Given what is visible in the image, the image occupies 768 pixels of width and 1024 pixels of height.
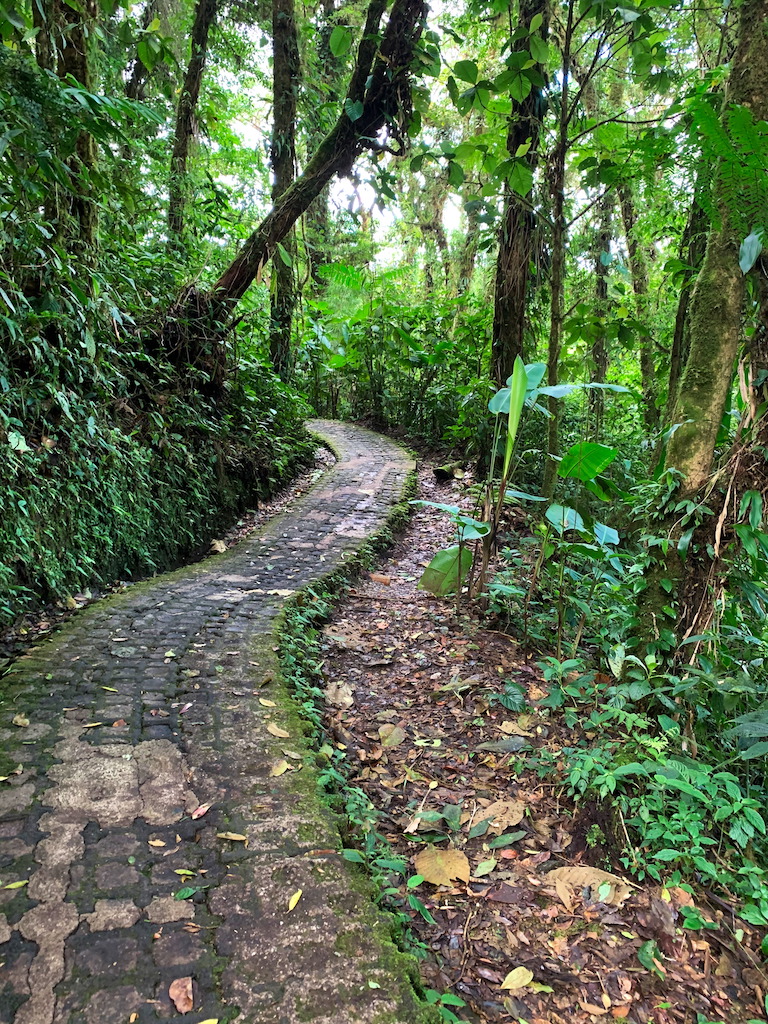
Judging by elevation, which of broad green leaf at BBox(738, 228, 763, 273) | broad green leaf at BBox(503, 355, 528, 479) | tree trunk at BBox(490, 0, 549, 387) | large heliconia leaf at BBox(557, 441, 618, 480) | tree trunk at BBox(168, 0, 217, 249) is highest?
tree trunk at BBox(168, 0, 217, 249)

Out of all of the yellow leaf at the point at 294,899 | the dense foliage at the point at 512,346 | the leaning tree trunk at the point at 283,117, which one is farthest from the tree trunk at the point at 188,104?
the yellow leaf at the point at 294,899

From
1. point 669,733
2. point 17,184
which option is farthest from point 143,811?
point 17,184

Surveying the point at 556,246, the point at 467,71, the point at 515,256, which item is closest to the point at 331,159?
the point at 515,256

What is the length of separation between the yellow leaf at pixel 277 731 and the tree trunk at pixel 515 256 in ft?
14.3

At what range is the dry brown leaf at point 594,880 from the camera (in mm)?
2170

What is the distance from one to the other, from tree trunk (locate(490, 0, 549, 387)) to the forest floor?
346 centimetres

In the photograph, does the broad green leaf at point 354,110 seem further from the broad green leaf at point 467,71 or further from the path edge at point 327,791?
the path edge at point 327,791

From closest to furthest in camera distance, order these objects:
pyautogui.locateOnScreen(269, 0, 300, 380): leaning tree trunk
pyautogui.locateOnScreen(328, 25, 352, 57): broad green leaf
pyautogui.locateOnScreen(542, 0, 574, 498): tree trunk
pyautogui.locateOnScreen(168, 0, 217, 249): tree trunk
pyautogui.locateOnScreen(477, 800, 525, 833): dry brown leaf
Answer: pyautogui.locateOnScreen(477, 800, 525, 833): dry brown leaf
pyautogui.locateOnScreen(328, 25, 352, 57): broad green leaf
pyautogui.locateOnScreen(542, 0, 574, 498): tree trunk
pyautogui.locateOnScreen(168, 0, 217, 249): tree trunk
pyautogui.locateOnScreen(269, 0, 300, 380): leaning tree trunk

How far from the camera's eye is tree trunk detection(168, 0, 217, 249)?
7.65 meters

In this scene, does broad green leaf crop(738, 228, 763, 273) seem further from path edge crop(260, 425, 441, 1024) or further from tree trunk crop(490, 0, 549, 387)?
tree trunk crop(490, 0, 549, 387)

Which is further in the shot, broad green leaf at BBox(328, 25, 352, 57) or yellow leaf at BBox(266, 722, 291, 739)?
broad green leaf at BBox(328, 25, 352, 57)

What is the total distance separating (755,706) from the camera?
2578 mm

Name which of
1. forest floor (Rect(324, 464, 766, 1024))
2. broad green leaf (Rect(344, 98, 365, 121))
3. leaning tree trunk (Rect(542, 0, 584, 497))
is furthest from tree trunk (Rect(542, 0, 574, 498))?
broad green leaf (Rect(344, 98, 365, 121))

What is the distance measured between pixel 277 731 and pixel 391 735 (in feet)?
2.11
